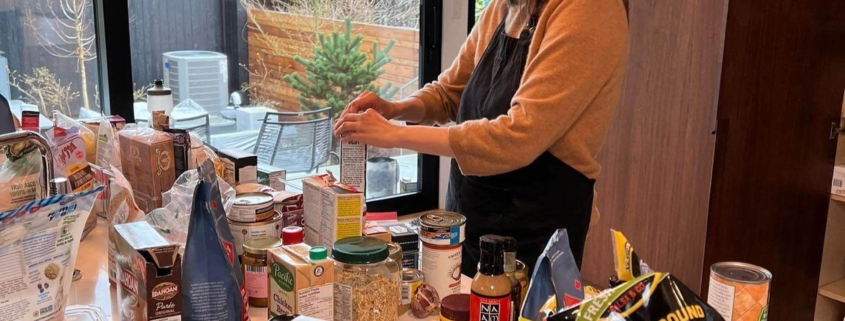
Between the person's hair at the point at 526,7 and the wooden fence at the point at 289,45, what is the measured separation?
1678 millimetres

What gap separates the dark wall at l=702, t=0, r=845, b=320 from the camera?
2158 millimetres

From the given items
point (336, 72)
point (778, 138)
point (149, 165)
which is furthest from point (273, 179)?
point (336, 72)

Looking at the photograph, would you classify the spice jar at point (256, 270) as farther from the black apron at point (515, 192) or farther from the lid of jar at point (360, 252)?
the black apron at point (515, 192)

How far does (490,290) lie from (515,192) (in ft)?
1.95

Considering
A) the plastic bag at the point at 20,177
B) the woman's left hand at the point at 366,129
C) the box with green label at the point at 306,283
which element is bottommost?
the box with green label at the point at 306,283

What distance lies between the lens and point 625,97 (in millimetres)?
2508

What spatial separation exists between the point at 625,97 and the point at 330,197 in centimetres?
156

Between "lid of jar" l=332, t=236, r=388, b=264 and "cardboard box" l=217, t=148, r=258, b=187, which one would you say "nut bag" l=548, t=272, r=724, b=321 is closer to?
"lid of jar" l=332, t=236, r=388, b=264

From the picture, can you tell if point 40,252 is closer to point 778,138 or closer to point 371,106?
point 371,106

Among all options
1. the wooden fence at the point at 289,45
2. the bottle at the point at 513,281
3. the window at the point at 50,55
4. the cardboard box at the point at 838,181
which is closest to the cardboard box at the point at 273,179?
the bottle at the point at 513,281

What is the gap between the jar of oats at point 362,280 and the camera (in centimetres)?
100

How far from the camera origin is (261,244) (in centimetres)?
112

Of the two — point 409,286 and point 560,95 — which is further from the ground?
point 560,95

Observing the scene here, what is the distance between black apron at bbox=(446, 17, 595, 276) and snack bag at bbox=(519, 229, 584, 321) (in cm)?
57
